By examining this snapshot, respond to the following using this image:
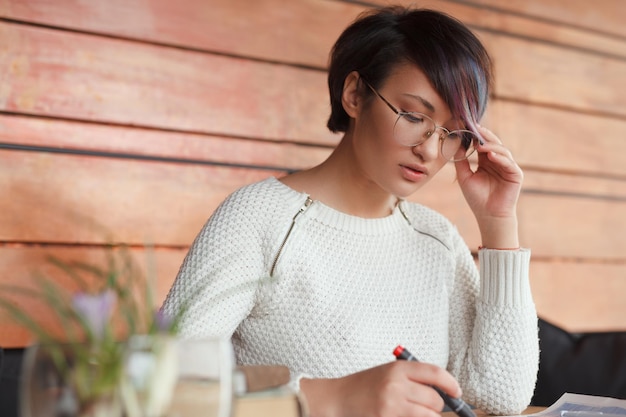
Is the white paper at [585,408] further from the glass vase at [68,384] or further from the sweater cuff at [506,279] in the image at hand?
the glass vase at [68,384]

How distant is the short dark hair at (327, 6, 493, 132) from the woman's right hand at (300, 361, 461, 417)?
65 cm

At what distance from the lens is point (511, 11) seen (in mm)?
3000

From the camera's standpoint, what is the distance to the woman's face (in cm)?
152

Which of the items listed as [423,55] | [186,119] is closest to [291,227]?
[423,55]

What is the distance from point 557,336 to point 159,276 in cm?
111

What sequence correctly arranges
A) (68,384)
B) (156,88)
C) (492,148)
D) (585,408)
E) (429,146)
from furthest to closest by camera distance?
(156,88) < (492,148) < (429,146) < (585,408) < (68,384)

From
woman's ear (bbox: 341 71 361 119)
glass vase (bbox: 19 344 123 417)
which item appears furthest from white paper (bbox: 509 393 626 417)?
glass vase (bbox: 19 344 123 417)

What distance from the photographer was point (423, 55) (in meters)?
1.54

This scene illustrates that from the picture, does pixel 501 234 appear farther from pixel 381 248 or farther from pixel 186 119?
pixel 186 119

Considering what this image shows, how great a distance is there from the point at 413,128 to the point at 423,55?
6.0 inches

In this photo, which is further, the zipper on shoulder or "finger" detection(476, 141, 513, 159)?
"finger" detection(476, 141, 513, 159)

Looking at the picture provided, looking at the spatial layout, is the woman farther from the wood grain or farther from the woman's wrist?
the wood grain

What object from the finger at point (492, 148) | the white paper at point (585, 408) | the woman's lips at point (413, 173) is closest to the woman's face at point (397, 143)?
the woman's lips at point (413, 173)

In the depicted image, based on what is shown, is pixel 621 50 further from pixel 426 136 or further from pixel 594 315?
pixel 426 136
